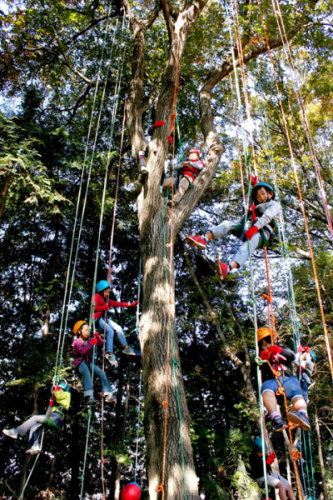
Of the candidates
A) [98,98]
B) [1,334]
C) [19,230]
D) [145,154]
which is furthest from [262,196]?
[1,334]

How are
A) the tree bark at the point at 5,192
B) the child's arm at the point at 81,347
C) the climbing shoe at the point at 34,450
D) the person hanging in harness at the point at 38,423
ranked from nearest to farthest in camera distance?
the climbing shoe at the point at 34,450
the person hanging in harness at the point at 38,423
the child's arm at the point at 81,347
the tree bark at the point at 5,192

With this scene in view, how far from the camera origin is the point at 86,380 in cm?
465

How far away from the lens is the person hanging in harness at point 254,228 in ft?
13.1

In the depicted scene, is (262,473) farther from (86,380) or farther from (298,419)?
(86,380)

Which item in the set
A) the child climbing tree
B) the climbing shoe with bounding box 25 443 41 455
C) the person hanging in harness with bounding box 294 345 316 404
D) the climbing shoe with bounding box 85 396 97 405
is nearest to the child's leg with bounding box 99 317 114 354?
the climbing shoe with bounding box 85 396 97 405

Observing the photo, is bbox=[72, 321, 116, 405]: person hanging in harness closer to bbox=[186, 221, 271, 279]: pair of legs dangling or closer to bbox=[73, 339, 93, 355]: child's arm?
bbox=[73, 339, 93, 355]: child's arm

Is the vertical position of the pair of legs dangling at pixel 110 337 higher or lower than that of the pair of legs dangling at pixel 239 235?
lower

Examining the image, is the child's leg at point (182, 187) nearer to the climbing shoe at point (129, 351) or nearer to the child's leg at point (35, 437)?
the climbing shoe at point (129, 351)

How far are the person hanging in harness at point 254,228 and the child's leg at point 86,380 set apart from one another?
2.11m

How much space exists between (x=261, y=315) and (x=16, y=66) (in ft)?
28.1

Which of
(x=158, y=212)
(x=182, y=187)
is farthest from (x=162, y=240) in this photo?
(x=182, y=187)

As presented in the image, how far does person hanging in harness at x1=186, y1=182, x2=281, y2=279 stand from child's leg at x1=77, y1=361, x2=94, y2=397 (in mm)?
2113

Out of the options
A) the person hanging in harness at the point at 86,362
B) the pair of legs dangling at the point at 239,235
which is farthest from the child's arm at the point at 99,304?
the pair of legs dangling at the point at 239,235

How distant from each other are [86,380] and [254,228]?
9.02ft
